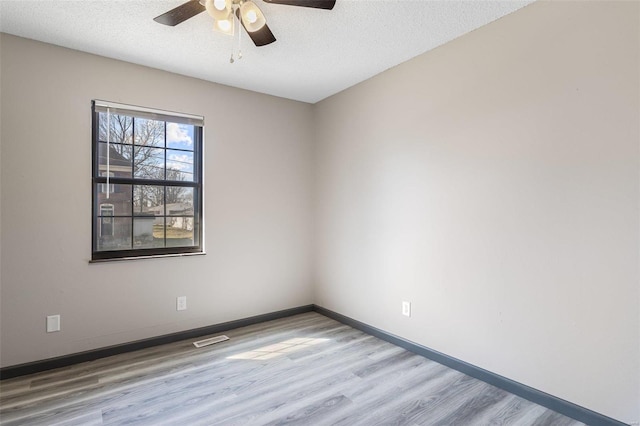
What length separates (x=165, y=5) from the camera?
2.05 m

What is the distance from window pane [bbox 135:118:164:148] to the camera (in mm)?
2990

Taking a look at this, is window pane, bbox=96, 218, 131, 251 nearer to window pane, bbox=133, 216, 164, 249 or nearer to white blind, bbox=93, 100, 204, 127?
window pane, bbox=133, 216, 164, 249

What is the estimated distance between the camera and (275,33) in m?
2.38

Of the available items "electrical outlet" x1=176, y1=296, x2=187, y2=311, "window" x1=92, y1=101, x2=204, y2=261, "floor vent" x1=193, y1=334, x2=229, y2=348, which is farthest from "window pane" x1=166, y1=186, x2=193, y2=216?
"floor vent" x1=193, y1=334, x2=229, y2=348

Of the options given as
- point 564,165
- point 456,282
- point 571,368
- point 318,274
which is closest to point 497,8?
point 564,165

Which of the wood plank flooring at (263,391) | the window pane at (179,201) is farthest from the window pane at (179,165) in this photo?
the wood plank flooring at (263,391)

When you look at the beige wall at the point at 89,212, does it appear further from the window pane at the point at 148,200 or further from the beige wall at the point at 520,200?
the beige wall at the point at 520,200

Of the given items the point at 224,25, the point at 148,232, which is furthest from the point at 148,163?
the point at 224,25

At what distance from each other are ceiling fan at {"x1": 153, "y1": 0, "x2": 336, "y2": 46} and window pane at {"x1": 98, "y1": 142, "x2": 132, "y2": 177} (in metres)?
1.36

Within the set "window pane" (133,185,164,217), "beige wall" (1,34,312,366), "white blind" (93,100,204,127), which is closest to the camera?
"beige wall" (1,34,312,366)

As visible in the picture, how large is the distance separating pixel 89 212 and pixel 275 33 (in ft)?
6.86

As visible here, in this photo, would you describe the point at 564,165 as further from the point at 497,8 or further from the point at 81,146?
the point at 81,146

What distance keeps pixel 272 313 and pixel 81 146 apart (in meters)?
2.43

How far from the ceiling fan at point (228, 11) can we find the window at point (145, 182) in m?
1.27
